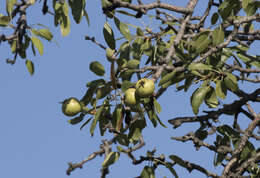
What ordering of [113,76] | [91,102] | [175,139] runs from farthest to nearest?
[91,102]
[175,139]
[113,76]

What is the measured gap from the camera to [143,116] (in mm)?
3707

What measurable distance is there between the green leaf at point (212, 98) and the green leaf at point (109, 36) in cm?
85

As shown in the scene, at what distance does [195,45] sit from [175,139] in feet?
2.36

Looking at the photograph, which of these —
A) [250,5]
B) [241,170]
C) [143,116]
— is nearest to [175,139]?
[143,116]

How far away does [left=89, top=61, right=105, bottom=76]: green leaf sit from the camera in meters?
3.58

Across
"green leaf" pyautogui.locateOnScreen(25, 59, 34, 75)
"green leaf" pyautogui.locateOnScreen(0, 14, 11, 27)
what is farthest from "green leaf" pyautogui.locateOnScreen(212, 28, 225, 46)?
"green leaf" pyautogui.locateOnScreen(25, 59, 34, 75)

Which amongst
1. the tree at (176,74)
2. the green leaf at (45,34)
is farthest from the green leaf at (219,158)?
the green leaf at (45,34)

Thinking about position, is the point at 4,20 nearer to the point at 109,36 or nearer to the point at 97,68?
the point at 109,36

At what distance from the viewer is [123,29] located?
12.9 ft

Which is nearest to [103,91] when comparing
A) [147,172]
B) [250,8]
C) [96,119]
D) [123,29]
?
[96,119]

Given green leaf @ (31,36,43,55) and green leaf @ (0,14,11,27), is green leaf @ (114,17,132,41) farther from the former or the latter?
green leaf @ (0,14,11,27)

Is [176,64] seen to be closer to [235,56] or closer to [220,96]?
[220,96]

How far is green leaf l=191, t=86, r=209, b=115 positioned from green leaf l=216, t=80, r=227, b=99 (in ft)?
0.33

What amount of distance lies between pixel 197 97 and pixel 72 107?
959 mm
